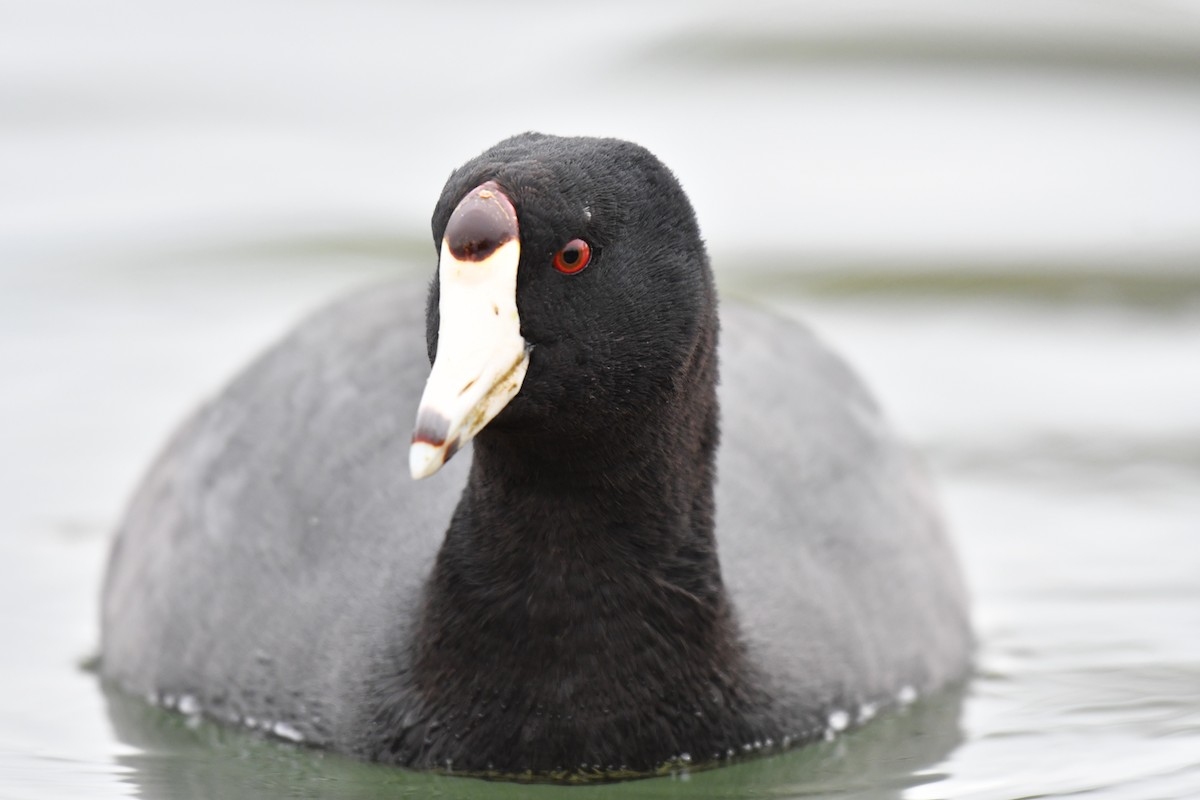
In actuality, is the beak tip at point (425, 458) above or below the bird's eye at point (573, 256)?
below

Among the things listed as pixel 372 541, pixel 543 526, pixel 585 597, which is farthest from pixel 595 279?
pixel 372 541

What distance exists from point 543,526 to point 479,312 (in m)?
0.69

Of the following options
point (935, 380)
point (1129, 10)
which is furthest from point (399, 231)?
point (1129, 10)

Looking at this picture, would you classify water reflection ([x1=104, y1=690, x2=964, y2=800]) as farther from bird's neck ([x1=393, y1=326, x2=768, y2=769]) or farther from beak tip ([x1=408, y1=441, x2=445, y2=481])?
beak tip ([x1=408, y1=441, x2=445, y2=481])

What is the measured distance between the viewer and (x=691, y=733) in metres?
5.35

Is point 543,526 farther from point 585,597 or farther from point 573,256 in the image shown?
point 573,256

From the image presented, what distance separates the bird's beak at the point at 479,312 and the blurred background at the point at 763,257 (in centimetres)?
115

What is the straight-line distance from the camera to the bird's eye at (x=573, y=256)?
4758 millimetres

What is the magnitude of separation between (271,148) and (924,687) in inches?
183

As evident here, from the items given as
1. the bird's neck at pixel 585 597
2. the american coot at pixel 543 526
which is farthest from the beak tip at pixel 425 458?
the bird's neck at pixel 585 597

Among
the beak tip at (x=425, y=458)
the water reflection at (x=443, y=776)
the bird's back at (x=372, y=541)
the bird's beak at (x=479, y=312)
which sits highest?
the bird's beak at (x=479, y=312)

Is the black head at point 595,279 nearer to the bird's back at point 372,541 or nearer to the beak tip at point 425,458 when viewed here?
the beak tip at point 425,458

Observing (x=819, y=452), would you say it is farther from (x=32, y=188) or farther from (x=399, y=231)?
(x=32, y=188)

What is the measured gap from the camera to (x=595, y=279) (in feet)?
15.8
